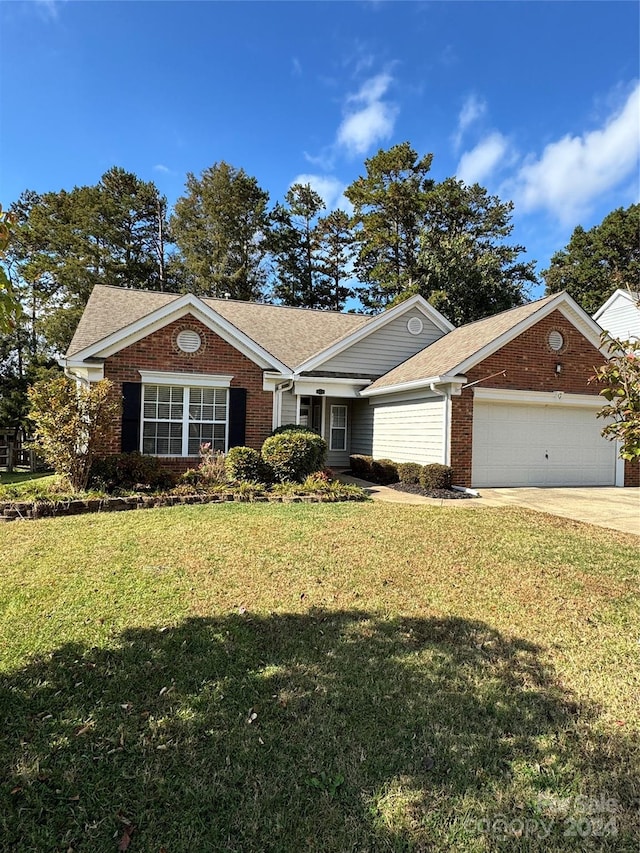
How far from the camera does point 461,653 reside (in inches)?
144

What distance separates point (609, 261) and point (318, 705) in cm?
4220

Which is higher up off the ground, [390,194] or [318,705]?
[390,194]

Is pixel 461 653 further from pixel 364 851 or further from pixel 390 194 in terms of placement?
pixel 390 194

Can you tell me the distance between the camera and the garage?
40.7ft

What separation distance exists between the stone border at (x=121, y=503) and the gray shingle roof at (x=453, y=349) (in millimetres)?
4699

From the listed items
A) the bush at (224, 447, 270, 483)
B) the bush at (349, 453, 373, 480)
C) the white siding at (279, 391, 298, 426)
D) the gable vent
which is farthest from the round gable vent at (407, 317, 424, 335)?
the bush at (224, 447, 270, 483)

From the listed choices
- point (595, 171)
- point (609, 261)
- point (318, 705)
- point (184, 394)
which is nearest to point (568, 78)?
point (595, 171)

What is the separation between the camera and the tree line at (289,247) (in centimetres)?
2666

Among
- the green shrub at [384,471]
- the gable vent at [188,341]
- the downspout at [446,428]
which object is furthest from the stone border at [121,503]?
the gable vent at [188,341]

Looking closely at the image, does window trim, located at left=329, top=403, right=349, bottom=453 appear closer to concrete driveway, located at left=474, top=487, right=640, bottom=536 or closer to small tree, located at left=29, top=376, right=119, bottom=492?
concrete driveway, located at left=474, top=487, right=640, bottom=536

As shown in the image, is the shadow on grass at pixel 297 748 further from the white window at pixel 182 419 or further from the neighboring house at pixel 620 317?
the neighboring house at pixel 620 317

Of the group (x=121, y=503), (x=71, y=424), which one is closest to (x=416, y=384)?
(x=121, y=503)

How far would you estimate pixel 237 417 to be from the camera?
41.7ft

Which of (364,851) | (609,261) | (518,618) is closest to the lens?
(364,851)
